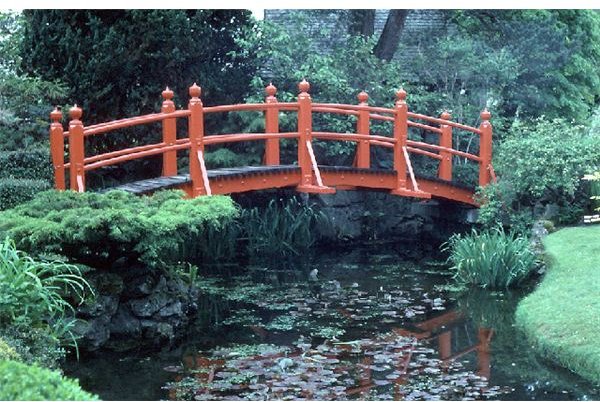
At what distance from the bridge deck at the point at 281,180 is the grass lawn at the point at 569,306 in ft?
4.66

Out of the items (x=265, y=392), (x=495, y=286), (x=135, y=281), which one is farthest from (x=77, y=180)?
(x=495, y=286)

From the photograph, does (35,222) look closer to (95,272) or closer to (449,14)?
(95,272)

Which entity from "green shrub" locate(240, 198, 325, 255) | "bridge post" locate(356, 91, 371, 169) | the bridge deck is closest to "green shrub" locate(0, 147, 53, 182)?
the bridge deck

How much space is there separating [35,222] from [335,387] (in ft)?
6.46

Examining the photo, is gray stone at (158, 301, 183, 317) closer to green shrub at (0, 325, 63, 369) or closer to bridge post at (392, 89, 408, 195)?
green shrub at (0, 325, 63, 369)

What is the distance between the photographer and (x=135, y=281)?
6.86m

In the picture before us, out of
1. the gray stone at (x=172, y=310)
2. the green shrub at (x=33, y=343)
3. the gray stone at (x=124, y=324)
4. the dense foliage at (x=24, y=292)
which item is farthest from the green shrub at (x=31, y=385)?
the gray stone at (x=172, y=310)

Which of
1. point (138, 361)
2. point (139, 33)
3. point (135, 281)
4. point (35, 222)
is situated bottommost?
point (138, 361)

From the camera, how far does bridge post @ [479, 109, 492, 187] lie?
9.78m

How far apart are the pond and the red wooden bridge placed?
0.81 m

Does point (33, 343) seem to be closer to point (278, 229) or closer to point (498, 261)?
point (498, 261)

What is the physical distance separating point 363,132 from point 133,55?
2088mm

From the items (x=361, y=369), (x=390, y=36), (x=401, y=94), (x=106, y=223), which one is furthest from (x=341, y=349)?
(x=390, y=36)

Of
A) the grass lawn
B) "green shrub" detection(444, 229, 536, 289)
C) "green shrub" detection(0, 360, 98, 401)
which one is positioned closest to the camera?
"green shrub" detection(0, 360, 98, 401)
